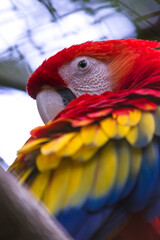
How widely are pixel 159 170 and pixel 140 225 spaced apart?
3.5 inches

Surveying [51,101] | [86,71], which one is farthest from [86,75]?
[51,101]

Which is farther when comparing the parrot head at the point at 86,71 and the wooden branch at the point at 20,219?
the parrot head at the point at 86,71

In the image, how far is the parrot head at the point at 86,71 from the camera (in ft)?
2.54

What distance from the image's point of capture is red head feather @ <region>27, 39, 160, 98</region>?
2.45 ft

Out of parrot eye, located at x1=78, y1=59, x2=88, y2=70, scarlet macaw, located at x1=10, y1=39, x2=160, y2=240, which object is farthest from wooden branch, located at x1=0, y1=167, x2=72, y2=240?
parrot eye, located at x1=78, y1=59, x2=88, y2=70

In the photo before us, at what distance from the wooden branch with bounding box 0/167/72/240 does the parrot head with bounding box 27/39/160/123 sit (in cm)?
52

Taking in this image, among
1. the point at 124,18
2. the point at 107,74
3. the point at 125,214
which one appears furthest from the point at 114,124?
the point at 124,18

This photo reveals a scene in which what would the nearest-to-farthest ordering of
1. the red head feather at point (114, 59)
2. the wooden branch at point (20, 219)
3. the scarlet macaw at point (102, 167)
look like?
the wooden branch at point (20, 219)
the scarlet macaw at point (102, 167)
the red head feather at point (114, 59)

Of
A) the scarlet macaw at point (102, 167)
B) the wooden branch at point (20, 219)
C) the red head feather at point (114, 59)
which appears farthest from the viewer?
the red head feather at point (114, 59)

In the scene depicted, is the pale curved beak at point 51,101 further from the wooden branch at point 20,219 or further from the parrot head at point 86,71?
the wooden branch at point 20,219

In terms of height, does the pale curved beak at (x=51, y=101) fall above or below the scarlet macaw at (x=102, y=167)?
above

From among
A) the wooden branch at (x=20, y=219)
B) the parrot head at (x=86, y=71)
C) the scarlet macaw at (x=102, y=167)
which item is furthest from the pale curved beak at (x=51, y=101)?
the wooden branch at (x=20, y=219)

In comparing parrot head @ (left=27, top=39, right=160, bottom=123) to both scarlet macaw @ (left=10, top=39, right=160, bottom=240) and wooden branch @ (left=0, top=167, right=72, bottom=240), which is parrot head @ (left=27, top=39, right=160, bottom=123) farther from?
wooden branch @ (left=0, top=167, right=72, bottom=240)

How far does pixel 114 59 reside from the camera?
2.68ft
